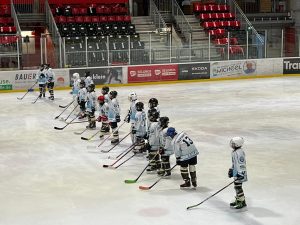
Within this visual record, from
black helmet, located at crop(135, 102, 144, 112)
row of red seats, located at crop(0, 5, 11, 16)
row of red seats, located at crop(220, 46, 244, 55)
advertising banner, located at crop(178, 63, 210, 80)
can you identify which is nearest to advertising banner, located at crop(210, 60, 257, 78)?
Answer: advertising banner, located at crop(178, 63, 210, 80)

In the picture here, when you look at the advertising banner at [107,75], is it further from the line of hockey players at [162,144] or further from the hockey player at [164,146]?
the hockey player at [164,146]

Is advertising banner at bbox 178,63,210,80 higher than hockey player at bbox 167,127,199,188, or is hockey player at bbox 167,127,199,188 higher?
advertising banner at bbox 178,63,210,80

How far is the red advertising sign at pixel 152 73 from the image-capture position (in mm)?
24719

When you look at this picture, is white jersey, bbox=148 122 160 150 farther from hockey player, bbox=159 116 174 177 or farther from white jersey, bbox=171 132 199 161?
white jersey, bbox=171 132 199 161

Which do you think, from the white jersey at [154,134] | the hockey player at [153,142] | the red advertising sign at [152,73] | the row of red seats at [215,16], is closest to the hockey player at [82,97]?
the hockey player at [153,142]

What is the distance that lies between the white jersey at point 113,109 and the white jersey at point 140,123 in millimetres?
1382

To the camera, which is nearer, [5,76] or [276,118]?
[276,118]

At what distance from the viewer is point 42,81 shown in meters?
20.3

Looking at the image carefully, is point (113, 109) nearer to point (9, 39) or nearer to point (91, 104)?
point (91, 104)

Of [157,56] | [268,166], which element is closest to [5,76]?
[157,56]

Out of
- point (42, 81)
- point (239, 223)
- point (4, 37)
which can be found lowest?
point (239, 223)

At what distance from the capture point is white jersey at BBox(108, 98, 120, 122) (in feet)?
42.5

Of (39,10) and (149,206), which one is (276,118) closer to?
(149,206)

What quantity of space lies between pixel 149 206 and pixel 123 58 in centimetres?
1589
